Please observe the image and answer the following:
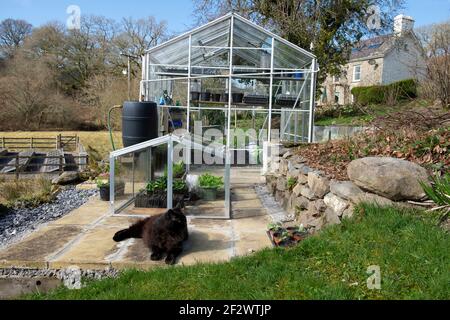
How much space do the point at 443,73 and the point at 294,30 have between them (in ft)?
37.9

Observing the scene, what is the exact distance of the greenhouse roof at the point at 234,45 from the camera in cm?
1038

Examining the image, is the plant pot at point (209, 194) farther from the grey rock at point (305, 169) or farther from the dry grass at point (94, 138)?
the dry grass at point (94, 138)

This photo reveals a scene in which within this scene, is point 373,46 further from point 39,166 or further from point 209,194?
point 209,194

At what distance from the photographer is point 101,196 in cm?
693

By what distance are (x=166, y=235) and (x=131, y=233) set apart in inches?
27.5

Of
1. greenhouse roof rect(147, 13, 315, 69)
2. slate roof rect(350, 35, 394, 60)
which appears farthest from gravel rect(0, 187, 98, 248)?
slate roof rect(350, 35, 394, 60)

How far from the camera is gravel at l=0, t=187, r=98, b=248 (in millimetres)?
5344

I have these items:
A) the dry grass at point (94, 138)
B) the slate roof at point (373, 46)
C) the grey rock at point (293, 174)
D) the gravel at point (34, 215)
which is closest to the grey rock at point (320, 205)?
the grey rock at point (293, 174)

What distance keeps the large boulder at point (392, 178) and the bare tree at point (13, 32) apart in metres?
42.7

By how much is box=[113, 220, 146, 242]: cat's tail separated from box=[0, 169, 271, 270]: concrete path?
0.07m

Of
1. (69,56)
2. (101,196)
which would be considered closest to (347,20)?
(101,196)

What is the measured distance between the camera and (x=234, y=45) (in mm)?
11609

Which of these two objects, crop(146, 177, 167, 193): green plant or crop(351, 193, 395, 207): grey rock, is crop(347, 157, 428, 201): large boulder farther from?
crop(146, 177, 167, 193): green plant
